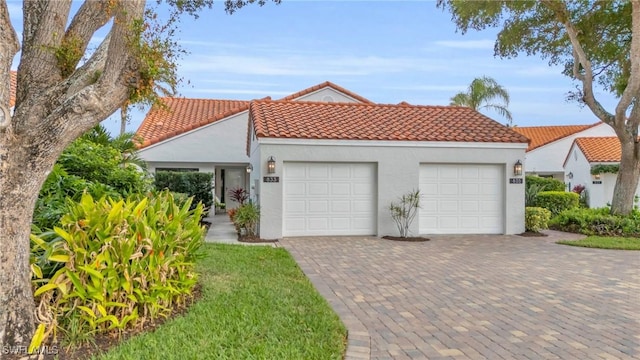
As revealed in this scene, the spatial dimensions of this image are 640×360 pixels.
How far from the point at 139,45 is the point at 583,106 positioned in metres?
17.4

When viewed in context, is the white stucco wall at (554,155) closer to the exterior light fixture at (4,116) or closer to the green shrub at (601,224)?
the green shrub at (601,224)

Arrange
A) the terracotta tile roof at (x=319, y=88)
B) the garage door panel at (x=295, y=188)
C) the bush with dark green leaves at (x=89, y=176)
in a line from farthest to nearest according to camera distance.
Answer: the terracotta tile roof at (x=319, y=88) → the garage door panel at (x=295, y=188) → the bush with dark green leaves at (x=89, y=176)

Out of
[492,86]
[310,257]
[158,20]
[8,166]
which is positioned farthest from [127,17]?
[492,86]

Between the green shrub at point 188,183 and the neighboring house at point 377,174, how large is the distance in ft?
17.8

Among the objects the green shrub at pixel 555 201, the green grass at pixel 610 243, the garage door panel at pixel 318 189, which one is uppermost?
the garage door panel at pixel 318 189

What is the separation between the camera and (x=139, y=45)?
4.09m

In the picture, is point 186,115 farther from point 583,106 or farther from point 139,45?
point 139,45

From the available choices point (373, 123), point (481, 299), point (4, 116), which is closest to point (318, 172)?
point (373, 123)

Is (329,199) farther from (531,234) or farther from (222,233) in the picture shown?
(531,234)

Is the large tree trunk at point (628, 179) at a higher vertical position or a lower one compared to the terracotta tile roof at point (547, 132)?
lower

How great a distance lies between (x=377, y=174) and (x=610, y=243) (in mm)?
6726

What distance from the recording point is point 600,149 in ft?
85.8

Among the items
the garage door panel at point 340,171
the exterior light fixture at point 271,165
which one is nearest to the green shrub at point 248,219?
the exterior light fixture at point 271,165

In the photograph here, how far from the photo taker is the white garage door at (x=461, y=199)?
45.1 ft
